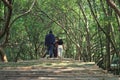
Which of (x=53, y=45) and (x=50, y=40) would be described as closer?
(x=50, y=40)

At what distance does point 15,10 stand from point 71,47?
669 inches

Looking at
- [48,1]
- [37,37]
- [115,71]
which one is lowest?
[115,71]

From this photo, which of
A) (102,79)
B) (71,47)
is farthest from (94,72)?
(71,47)

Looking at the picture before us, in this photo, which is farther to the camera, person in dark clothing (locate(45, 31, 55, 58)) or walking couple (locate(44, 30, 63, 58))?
walking couple (locate(44, 30, 63, 58))

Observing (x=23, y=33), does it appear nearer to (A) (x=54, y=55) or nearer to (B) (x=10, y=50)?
(B) (x=10, y=50)

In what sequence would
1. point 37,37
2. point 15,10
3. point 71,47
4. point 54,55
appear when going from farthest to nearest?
point 71,47 → point 37,37 → point 15,10 → point 54,55

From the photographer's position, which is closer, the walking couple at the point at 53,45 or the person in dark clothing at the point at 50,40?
the person in dark clothing at the point at 50,40

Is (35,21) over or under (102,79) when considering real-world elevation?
over

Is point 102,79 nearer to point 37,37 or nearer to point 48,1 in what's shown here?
point 48,1

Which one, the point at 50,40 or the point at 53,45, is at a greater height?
the point at 50,40

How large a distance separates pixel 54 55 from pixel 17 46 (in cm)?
1434

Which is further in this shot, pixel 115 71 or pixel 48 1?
pixel 48 1

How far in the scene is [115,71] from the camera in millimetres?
22656

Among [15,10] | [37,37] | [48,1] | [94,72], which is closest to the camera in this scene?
[94,72]
